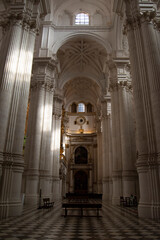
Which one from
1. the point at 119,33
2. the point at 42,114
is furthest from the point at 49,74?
the point at 119,33

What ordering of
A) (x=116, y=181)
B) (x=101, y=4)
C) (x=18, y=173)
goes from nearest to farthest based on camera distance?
(x=18, y=173)
(x=116, y=181)
(x=101, y=4)

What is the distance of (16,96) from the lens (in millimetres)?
9438

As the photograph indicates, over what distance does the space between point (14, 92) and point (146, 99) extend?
6159 mm

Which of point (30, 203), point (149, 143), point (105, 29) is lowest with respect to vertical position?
point (30, 203)

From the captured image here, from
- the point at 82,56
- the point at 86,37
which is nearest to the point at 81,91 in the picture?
the point at 82,56

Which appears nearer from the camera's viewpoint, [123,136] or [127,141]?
[127,141]

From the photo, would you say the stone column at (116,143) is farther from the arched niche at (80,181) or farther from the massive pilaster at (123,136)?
the arched niche at (80,181)

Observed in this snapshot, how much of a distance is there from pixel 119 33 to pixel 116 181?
44.1 feet

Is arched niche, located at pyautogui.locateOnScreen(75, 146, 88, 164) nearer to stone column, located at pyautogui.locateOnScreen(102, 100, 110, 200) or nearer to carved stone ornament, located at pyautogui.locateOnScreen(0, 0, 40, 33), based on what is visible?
stone column, located at pyautogui.locateOnScreen(102, 100, 110, 200)

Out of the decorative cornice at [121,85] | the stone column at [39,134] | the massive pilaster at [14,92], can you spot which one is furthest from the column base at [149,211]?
the decorative cornice at [121,85]

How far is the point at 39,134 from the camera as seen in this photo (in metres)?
16.0

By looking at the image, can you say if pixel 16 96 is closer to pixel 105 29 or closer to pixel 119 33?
pixel 119 33

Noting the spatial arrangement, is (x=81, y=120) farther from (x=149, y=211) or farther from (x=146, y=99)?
(x=149, y=211)

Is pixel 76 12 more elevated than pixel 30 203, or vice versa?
pixel 76 12
